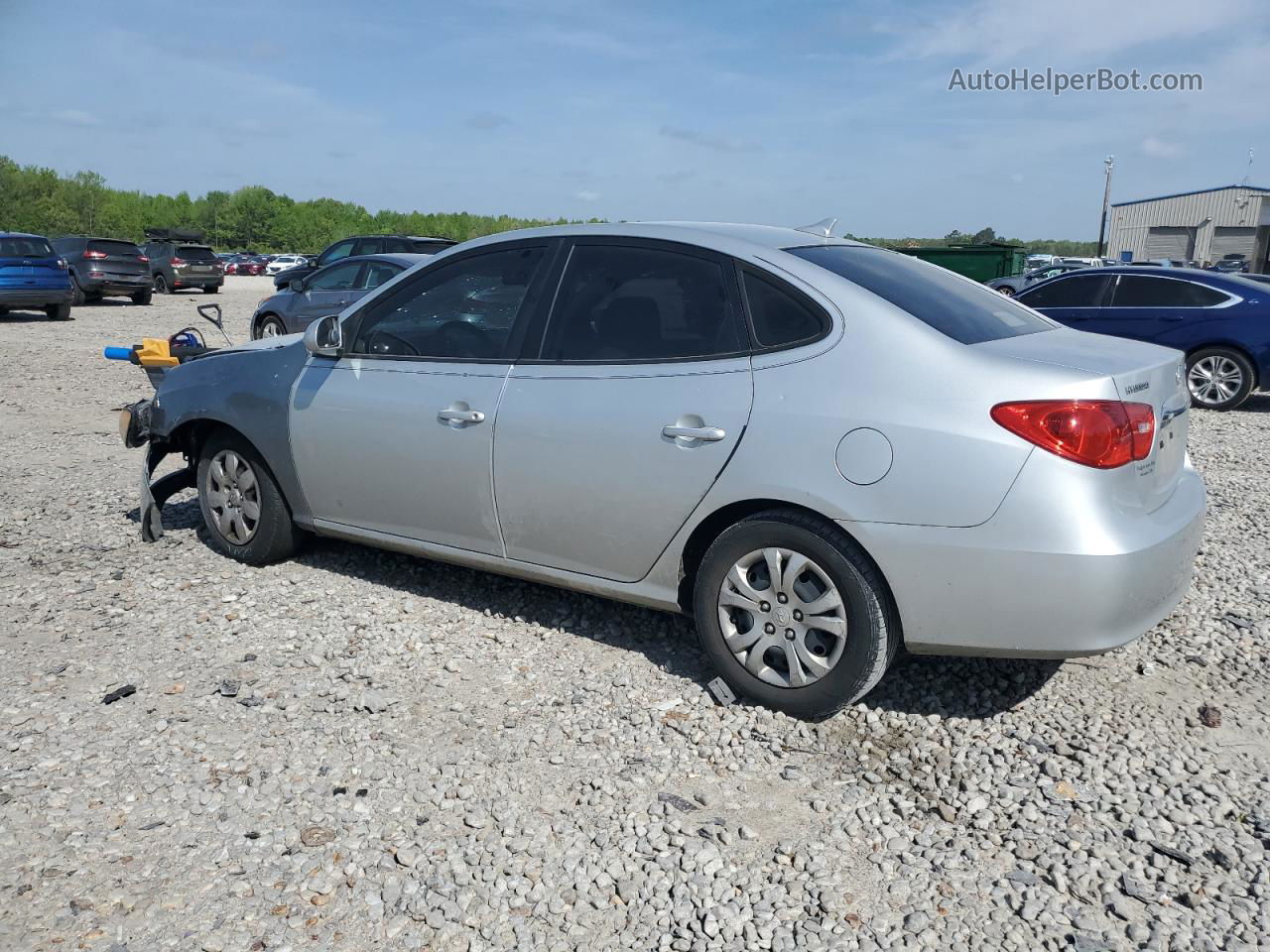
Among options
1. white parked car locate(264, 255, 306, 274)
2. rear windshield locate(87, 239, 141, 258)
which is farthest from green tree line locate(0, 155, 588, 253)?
rear windshield locate(87, 239, 141, 258)

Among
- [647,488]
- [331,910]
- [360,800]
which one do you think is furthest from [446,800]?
[647,488]

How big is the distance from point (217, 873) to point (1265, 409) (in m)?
12.5

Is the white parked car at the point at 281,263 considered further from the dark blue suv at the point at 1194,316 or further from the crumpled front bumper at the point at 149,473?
the crumpled front bumper at the point at 149,473

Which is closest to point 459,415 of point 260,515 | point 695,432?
point 695,432

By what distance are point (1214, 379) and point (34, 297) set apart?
791 inches

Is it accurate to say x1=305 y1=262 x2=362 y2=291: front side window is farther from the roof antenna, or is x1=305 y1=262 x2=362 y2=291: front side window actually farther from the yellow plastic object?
the roof antenna

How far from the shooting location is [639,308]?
407cm

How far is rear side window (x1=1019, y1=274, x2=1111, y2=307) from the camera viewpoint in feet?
40.4

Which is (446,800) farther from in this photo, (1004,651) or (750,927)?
(1004,651)

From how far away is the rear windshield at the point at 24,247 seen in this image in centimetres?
1975

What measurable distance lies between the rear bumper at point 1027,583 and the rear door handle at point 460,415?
1649 millimetres

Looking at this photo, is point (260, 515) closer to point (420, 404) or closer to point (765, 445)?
point (420, 404)

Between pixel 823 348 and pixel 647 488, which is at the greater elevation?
pixel 823 348

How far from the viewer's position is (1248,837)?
304cm
